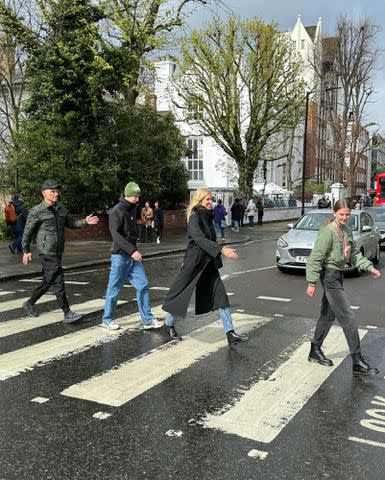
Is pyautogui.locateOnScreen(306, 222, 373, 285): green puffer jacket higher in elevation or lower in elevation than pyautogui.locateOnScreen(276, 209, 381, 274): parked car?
higher

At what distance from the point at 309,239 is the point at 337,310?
6.63 m

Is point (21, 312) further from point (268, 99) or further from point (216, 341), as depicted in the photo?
point (268, 99)

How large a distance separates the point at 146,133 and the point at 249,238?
6906 millimetres

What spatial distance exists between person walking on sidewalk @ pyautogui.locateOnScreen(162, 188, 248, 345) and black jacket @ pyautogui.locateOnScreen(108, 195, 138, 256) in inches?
33.1

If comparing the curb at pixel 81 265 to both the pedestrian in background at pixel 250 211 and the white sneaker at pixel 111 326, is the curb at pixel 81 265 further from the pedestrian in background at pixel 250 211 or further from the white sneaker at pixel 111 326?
the pedestrian in background at pixel 250 211

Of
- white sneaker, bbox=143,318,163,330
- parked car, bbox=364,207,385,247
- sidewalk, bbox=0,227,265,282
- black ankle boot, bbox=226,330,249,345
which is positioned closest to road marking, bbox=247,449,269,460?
black ankle boot, bbox=226,330,249,345

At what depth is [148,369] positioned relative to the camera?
4.97 meters

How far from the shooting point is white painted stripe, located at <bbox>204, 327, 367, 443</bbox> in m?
3.71

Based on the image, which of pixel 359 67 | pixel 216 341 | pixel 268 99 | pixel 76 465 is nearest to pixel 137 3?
pixel 268 99

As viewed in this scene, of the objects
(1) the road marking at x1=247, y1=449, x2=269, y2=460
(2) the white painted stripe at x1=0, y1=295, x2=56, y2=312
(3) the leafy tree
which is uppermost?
(3) the leafy tree

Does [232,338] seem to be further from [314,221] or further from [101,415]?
[314,221]

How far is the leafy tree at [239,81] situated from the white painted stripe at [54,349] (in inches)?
987

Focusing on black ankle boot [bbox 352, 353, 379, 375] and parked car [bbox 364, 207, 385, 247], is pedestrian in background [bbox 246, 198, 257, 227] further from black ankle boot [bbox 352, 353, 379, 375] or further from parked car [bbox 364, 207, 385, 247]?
black ankle boot [bbox 352, 353, 379, 375]

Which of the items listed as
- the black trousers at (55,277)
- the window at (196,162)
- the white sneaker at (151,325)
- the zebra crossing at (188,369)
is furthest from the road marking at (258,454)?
the window at (196,162)
